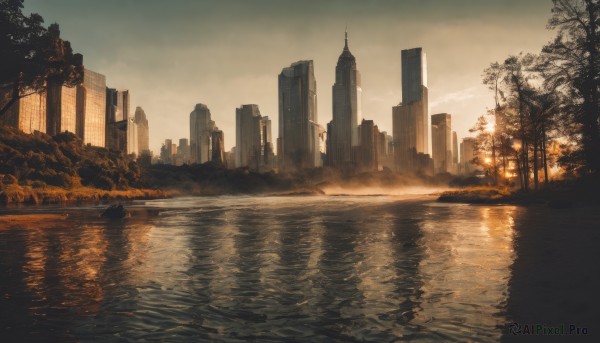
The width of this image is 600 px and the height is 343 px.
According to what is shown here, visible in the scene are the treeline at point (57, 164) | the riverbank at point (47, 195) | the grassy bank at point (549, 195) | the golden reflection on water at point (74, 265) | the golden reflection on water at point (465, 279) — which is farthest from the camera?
the treeline at point (57, 164)

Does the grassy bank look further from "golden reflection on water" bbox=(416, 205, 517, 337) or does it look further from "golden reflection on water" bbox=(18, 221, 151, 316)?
"golden reflection on water" bbox=(18, 221, 151, 316)

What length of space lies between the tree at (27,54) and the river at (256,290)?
32.7 m

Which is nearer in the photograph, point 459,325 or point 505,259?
point 459,325

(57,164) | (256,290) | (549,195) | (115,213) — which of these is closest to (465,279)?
(256,290)

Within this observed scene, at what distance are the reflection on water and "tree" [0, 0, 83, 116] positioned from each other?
3255 centimetres

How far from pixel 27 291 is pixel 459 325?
9.36 m

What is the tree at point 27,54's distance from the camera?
4128cm

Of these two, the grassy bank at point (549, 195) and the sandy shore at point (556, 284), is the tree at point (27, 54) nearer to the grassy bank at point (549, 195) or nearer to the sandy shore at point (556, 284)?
the sandy shore at point (556, 284)

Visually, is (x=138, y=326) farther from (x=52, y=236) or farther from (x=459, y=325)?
(x=52, y=236)

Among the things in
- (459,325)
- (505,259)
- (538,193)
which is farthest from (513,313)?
(538,193)

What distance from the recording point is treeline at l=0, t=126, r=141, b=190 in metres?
81.0

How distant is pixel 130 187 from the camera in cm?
11056

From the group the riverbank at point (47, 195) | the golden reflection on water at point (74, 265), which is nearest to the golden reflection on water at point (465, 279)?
the golden reflection on water at point (74, 265)

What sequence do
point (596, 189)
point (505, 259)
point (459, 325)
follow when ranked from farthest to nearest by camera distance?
1. point (596, 189)
2. point (505, 259)
3. point (459, 325)
